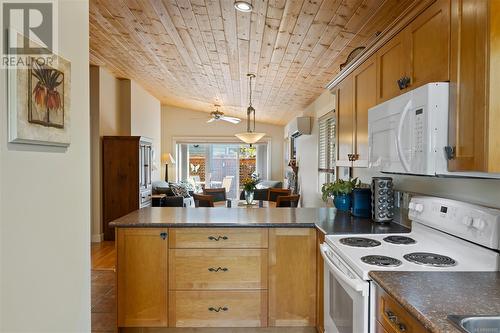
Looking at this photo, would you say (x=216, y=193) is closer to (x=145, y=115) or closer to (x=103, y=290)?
(x=103, y=290)

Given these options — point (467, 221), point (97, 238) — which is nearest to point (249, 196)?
point (97, 238)

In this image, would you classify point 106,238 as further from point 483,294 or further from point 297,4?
point 483,294

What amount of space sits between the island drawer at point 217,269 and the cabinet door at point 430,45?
1541 millimetres

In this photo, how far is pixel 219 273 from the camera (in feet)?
8.08

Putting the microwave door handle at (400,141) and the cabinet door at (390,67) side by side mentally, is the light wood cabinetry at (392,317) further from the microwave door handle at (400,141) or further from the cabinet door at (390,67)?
the cabinet door at (390,67)

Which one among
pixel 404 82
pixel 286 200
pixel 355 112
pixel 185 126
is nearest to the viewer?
pixel 404 82

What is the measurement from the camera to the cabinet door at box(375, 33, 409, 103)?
1.91 meters

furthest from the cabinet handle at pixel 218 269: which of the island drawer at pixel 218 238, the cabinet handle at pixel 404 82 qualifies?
the cabinet handle at pixel 404 82

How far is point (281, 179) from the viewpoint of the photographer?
10039mm

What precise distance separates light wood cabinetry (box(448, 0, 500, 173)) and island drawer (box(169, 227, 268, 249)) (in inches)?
55.4

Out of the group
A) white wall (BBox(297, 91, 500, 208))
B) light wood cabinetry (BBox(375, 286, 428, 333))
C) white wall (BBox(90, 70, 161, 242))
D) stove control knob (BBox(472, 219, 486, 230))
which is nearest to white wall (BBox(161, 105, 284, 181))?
white wall (BBox(90, 70, 161, 242))

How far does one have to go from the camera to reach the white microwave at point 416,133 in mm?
1448

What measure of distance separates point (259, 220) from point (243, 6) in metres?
1.62

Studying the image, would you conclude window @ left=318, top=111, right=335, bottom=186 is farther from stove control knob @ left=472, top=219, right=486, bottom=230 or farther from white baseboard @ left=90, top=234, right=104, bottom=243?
white baseboard @ left=90, top=234, right=104, bottom=243
